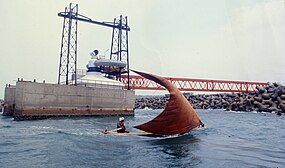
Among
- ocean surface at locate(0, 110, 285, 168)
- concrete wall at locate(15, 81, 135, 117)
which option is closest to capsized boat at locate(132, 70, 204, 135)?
ocean surface at locate(0, 110, 285, 168)

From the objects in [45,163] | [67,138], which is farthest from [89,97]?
[45,163]

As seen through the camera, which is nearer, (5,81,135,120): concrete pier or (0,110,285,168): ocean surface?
(0,110,285,168): ocean surface

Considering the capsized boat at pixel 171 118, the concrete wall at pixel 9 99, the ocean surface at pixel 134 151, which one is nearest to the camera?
the ocean surface at pixel 134 151

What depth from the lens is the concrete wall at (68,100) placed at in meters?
43.3

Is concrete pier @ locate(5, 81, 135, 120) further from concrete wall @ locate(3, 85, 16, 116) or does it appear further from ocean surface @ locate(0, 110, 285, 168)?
ocean surface @ locate(0, 110, 285, 168)

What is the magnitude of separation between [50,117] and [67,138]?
22912 mm

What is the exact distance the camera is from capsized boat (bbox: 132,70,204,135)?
86.1ft

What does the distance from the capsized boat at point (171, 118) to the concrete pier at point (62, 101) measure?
2330 cm

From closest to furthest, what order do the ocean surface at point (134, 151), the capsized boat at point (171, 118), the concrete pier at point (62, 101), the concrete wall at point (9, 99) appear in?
1. the ocean surface at point (134, 151)
2. the capsized boat at point (171, 118)
3. the concrete pier at point (62, 101)
4. the concrete wall at point (9, 99)

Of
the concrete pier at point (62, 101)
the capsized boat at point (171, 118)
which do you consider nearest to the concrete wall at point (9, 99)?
the concrete pier at point (62, 101)

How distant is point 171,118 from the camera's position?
26.6m

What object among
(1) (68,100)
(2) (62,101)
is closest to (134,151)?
(2) (62,101)

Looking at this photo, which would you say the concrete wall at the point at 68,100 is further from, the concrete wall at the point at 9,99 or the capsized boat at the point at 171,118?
the capsized boat at the point at 171,118

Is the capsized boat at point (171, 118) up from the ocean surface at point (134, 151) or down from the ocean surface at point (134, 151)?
up
